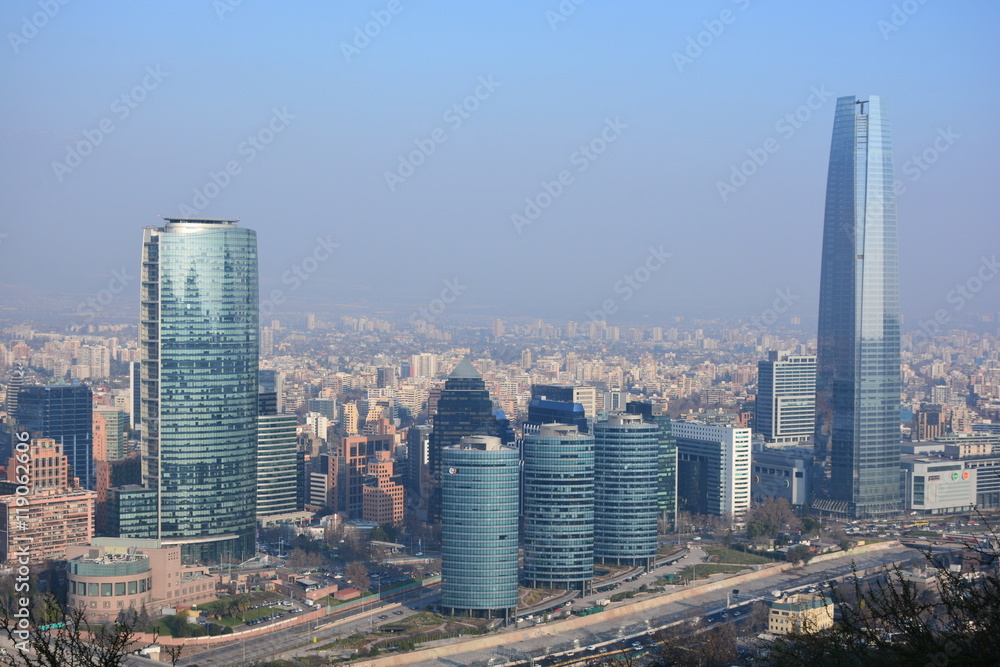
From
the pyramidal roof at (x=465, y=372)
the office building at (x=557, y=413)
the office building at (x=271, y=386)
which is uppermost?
the pyramidal roof at (x=465, y=372)

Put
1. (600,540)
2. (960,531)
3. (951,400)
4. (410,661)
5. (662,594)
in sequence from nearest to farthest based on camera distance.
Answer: (410,661), (662,594), (600,540), (960,531), (951,400)

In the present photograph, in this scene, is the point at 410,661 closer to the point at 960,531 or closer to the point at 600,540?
the point at 600,540

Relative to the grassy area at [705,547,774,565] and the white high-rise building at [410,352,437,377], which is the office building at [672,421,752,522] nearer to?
the grassy area at [705,547,774,565]

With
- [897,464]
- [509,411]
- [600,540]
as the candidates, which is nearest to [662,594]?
[600,540]

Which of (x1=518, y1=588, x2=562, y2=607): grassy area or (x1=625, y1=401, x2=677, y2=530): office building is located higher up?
(x1=625, y1=401, x2=677, y2=530): office building

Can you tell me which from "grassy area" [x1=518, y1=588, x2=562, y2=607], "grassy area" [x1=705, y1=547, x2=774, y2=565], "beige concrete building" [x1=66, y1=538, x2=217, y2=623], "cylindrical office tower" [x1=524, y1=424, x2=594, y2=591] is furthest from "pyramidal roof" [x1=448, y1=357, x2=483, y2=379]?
"beige concrete building" [x1=66, y1=538, x2=217, y2=623]

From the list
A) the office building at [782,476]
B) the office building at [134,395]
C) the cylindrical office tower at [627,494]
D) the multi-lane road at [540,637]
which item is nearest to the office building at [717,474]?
the office building at [782,476]

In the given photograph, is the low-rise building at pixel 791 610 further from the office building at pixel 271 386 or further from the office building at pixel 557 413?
the office building at pixel 271 386
